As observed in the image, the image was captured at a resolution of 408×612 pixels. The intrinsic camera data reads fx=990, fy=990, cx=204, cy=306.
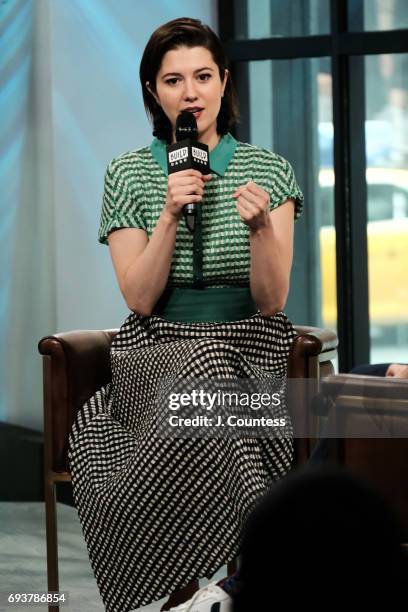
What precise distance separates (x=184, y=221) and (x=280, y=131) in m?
2.11

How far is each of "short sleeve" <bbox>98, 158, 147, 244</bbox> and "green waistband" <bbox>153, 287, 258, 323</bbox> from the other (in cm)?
17

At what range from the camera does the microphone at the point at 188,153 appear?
1937mm

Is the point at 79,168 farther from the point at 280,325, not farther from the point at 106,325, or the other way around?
the point at 280,325

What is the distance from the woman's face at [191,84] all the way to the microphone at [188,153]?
0.17 feet

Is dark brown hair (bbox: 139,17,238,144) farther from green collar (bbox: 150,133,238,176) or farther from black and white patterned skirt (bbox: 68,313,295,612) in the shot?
black and white patterned skirt (bbox: 68,313,295,612)

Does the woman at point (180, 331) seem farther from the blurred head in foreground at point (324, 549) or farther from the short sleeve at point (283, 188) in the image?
the blurred head in foreground at point (324, 549)

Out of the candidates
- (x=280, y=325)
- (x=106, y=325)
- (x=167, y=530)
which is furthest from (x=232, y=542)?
(x=106, y=325)

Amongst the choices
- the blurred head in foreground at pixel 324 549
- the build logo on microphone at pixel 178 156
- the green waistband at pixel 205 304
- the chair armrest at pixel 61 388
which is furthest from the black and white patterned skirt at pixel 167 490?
the blurred head in foreground at pixel 324 549

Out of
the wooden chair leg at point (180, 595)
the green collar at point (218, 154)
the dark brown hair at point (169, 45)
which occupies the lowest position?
the wooden chair leg at point (180, 595)

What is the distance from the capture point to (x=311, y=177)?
13.5 feet

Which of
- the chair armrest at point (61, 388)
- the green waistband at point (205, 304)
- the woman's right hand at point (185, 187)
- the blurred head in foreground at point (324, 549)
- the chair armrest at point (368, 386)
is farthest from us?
the chair armrest at point (61, 388)

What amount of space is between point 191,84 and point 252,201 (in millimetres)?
376

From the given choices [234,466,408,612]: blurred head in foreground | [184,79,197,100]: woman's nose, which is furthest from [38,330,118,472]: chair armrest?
[234,466,408,612]: blurred head in foreground

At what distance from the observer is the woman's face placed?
2115 millimetres
